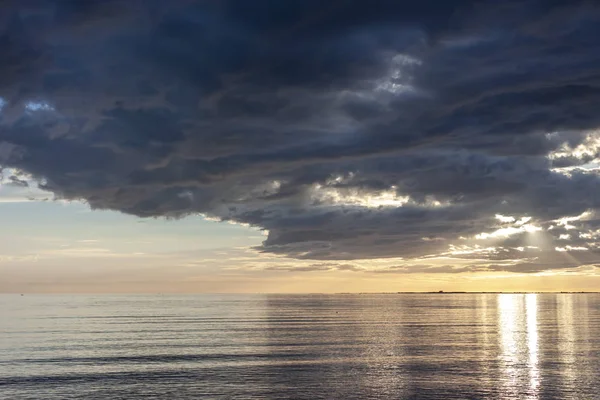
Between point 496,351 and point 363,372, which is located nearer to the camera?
point 363,372

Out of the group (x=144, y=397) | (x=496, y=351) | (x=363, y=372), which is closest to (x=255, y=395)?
(x=144, y=397)

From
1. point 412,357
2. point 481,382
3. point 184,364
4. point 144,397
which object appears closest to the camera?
point 144,397

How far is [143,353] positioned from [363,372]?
43255 millimetres

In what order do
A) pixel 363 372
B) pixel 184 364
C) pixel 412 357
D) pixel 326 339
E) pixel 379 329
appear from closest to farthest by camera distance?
pixel 363 372 < pixel 184 364 < pixel 412 357 < pixel 326 339 < pixel 379 329

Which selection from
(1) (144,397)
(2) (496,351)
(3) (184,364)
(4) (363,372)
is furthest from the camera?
(2) (496,351)

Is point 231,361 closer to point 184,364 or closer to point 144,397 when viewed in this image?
point 184,364

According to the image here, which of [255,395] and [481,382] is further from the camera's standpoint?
[481,382]

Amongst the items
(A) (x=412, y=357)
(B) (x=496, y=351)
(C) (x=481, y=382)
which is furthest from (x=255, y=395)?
(B) (x=496, y=351)

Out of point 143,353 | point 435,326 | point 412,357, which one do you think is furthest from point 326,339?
point 435,326

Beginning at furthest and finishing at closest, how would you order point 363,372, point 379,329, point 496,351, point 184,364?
1. point 379,329
2. point 496,351
3. point 184,364
4. point 363,372

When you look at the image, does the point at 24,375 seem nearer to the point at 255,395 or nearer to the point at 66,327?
the point at 255,395

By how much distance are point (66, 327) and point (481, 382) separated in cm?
12801

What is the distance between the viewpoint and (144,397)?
76.0 meters

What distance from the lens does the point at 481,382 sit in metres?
85.9
